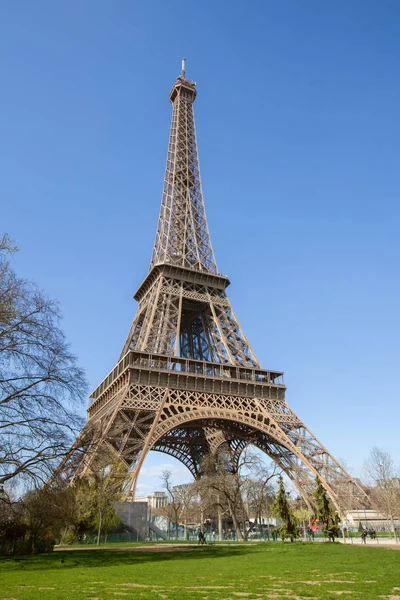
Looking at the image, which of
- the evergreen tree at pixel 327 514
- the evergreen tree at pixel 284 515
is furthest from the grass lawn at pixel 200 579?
the evergreen tree at pixel 284 515

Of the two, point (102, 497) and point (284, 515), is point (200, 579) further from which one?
point (284, 515)

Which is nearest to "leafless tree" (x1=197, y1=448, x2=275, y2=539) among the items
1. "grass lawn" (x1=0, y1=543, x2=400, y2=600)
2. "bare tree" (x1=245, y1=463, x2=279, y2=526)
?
"bare tree" (x1=245, y1=463, x2=279, y2=526)

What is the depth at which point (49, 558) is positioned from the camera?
815 inches

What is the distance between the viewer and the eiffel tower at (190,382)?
3831cm

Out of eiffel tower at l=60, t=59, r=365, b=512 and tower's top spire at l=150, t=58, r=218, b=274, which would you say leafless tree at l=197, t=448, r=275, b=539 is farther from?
tower's top spire at l=150, t=58, r=218, b=274

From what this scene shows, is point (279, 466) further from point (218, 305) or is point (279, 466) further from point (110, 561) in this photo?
point (110, 561)

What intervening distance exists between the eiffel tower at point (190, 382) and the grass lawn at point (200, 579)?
40.0 feet

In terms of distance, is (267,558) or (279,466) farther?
(279,466)

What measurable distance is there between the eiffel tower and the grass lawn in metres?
12.2

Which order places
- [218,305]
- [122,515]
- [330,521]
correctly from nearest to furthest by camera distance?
[330,521], [122,515], [218,305]

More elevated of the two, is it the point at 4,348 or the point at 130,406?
the point at 130,406

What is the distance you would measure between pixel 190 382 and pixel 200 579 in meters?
28.9

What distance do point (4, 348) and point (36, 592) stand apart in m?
8.72

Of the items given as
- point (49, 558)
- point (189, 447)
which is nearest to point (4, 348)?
point (49, 558)
